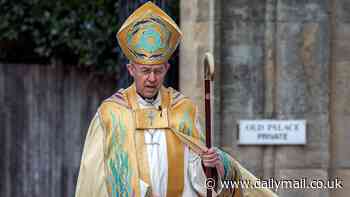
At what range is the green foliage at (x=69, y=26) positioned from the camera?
1034 cm

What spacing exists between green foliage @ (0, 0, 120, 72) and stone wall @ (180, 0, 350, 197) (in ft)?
6.11

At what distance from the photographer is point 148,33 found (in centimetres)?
640

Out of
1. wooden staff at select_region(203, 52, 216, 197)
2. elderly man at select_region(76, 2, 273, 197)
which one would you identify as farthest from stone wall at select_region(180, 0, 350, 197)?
wooden staff at select_region(203, 52, 216, 197)

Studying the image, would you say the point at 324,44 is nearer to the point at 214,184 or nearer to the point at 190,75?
the point at 190,75

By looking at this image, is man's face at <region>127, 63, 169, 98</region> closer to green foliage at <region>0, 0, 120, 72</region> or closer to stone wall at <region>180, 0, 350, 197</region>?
stone wall at <region>180, 0, 350, 197</region>

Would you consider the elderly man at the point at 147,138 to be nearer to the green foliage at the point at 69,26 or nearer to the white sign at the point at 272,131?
the white sign at the point at 272,131

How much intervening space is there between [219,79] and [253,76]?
0.87 feet

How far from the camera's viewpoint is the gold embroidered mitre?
6375 millimetres

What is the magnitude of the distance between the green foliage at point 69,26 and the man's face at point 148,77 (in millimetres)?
3940

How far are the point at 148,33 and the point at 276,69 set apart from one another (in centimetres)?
237

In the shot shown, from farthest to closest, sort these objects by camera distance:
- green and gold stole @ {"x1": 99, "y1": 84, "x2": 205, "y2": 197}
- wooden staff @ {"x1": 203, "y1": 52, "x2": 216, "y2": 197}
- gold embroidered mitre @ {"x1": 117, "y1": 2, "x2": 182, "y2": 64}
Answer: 1. gold embroidered mitre @ {"x1": 117, "y1": 2, "x2": 182, "y2": 64}
2. green and gold stole @ {"x1": 99, "y1": 84, "x2": 205, "y2": 197}
3. wooden staff @ {"x1": 203, "y1": 52, "x2": 216, "y2": 197}

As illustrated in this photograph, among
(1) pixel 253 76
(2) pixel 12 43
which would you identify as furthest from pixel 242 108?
(2) pixel 12 43

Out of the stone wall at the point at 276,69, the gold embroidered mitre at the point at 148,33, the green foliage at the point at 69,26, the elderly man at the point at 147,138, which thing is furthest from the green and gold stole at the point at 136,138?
the green foliage at the point at 69,26

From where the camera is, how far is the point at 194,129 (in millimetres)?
6477
